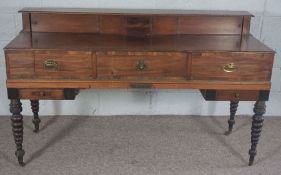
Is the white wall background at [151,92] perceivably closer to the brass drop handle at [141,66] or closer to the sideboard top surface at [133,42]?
the sideboard top surface at [133,42]

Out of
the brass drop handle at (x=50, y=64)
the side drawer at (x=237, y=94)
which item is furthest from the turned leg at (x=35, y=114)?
the side drawer at (x=237, y=94)

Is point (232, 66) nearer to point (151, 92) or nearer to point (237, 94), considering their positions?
point (237, 94)

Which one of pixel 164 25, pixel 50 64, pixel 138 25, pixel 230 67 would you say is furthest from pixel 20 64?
pixel 230 67

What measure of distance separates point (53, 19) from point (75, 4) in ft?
1.10

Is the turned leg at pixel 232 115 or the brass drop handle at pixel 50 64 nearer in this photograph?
the brass drop handle at pixel 50 64

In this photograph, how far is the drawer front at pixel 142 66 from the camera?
80.3 inches

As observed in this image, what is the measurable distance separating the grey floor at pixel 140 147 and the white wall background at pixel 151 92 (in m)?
0.07

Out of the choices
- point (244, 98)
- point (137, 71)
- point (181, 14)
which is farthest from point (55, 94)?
point (244, 98)

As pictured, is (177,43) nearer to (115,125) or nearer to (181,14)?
(181,14)

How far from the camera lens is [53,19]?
7.88 feet

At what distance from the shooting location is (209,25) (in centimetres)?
244

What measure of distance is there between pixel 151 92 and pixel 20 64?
1199 mm

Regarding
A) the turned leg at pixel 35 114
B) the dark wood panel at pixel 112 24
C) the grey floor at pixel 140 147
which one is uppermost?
the dark wood panel at pixel 112 24

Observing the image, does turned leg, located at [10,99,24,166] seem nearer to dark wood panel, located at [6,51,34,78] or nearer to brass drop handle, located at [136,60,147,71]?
dark wood panel, located at [6,51,34,78]
